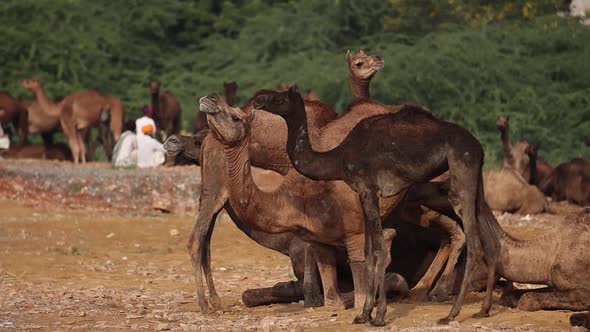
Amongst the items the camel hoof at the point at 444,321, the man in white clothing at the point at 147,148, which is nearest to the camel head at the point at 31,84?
the man in white clothing at the point at 147,148

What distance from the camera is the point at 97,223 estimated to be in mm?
20391

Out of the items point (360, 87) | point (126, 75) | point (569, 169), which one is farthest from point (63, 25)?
point (360, 87)

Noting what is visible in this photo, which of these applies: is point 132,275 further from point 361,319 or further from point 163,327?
point 361,319

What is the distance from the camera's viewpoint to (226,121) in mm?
10523

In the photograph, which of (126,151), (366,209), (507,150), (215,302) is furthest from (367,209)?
(126,151)

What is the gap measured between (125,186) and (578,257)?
49.6ft

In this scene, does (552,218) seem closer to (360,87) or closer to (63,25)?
(360,87)

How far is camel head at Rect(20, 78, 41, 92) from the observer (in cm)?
3375

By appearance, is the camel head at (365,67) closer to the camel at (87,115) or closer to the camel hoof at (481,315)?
the camel hoof at (481,315)

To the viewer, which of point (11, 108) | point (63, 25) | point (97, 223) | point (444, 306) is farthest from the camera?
point (63, 25)

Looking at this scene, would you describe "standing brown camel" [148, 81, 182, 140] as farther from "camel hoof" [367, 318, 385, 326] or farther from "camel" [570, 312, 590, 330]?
"camel" [570, 312, 590, 330]

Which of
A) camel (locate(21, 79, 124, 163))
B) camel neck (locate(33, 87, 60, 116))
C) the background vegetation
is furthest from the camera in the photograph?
camel neck (locate(33, 87, 60, 116))

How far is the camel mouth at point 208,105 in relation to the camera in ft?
33.4

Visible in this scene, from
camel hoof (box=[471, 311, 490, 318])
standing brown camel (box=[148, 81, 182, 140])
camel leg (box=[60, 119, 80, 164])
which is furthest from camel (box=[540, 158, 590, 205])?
camel hoof (box=[471, 311, 490, 318])
